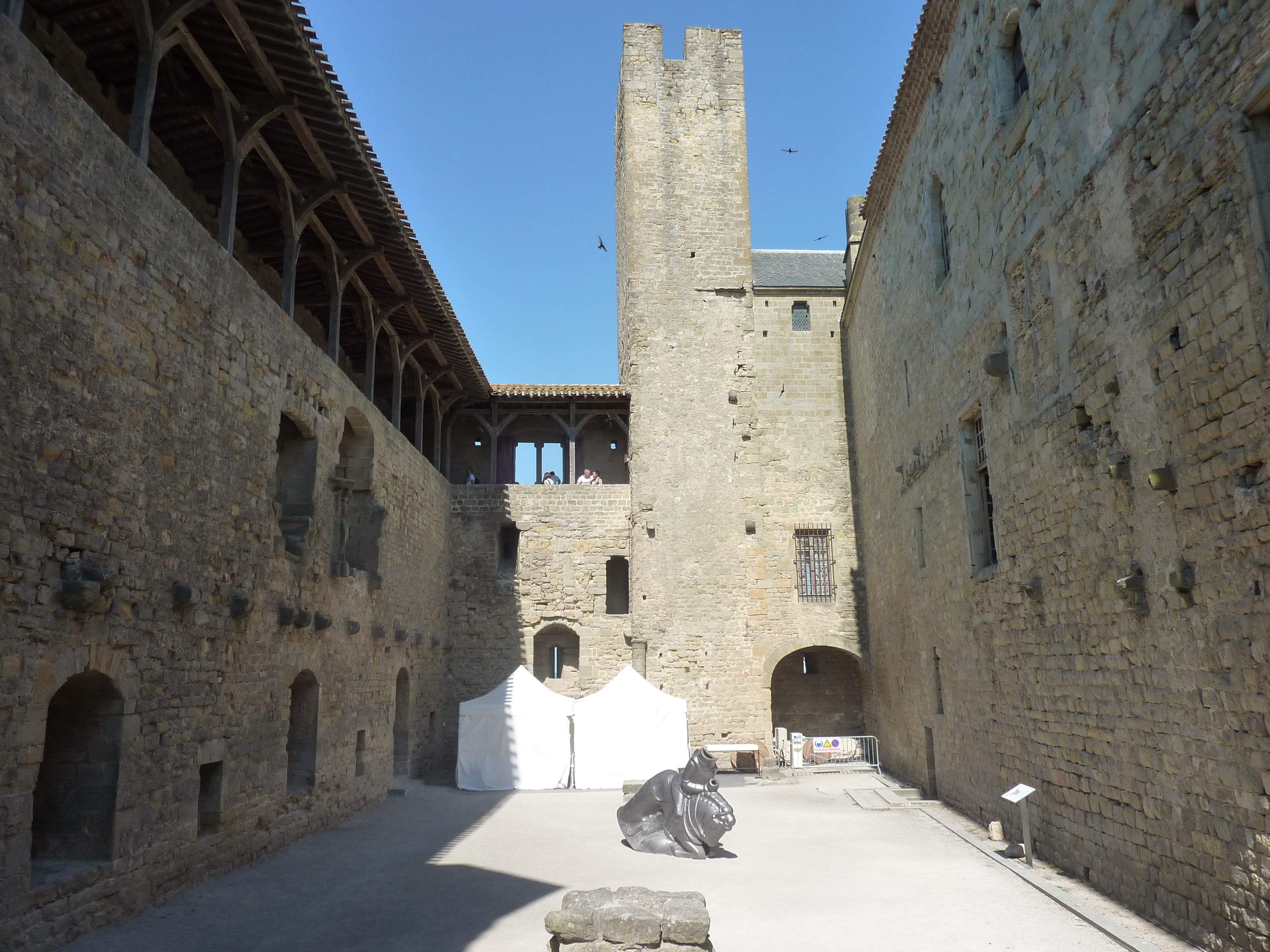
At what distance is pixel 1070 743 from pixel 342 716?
28.1 ft

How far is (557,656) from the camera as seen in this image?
1905 centimetres

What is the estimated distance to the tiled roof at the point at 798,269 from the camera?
19719 millimetres

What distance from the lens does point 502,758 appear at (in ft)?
49.4

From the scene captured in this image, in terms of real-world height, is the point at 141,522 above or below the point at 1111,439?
below

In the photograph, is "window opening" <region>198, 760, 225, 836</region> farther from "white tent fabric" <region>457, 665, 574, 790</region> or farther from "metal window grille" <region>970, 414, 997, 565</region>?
Answer: "metal window grille" <region>970, 414, 997, 565</region>

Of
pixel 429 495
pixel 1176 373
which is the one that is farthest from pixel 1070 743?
pixel 429 495

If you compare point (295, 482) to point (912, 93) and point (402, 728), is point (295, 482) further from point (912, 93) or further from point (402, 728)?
point (912, 93)

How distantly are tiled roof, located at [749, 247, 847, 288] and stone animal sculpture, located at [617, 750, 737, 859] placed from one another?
41.3 feet

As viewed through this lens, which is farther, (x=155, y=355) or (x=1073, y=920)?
(x=155, y=355)

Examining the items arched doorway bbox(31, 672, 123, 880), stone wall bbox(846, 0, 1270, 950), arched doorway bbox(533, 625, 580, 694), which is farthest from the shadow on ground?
arched doorway bbox(533, 625, 580, 694)

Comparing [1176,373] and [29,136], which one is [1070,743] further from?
[29,136]

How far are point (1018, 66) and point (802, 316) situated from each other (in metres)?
11.0

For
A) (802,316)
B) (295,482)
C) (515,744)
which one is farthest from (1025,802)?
(802,316)

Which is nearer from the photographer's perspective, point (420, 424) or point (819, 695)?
point (420, 424)
